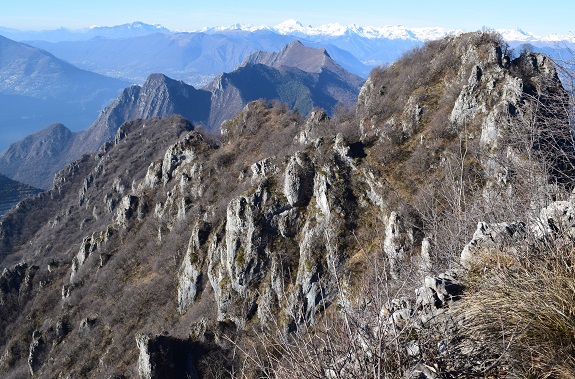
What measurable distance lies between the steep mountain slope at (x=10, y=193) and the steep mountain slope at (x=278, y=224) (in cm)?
11250

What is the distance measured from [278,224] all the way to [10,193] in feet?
555

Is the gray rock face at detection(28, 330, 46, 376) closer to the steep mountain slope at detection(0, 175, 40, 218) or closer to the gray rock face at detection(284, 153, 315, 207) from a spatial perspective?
the gray rock face at detection(284, 153, 315, 207)

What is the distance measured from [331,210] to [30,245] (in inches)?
3836

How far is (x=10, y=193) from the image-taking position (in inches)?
6201

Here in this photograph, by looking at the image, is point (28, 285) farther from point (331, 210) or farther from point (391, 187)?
point (391, 187)

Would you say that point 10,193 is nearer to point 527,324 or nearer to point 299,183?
point 299,183

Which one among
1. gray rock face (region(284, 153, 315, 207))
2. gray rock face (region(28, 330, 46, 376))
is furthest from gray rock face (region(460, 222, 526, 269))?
gray rock face (region(28, 330, 46, 376))

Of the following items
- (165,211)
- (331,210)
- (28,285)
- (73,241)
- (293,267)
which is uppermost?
(331,210)

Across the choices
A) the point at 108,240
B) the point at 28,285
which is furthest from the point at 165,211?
the point at 28,285

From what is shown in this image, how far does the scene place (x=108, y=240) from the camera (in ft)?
183

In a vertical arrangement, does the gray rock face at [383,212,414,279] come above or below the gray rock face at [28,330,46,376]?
above

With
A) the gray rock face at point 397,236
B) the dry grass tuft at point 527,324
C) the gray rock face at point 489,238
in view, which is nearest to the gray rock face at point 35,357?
the gray rock face at point 397,236

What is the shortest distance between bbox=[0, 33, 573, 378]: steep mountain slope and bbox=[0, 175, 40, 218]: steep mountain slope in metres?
113

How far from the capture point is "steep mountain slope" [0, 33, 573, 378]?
64.8 ft
